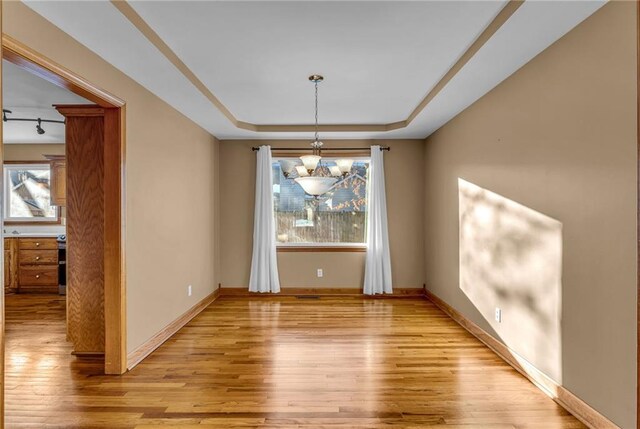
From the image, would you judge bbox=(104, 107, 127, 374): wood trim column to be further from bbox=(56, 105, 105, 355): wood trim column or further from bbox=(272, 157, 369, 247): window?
bbox=(272, 157, 369, 247): window

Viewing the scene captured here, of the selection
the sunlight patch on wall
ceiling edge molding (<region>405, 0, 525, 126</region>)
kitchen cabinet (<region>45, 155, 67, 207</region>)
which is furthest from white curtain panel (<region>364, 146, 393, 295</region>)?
kitchen cabinet (<region>45, 155, 67, 207</region>)

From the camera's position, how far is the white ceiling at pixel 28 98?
3311 mm

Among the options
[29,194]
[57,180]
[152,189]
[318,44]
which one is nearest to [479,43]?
[318,44]

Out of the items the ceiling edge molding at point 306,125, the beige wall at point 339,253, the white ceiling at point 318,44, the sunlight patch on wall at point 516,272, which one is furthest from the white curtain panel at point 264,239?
the sunlight patch on wall at point 516,272

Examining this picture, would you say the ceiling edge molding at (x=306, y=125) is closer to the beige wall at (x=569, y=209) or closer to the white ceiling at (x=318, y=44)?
the white ceiling at (x=318, y=44)

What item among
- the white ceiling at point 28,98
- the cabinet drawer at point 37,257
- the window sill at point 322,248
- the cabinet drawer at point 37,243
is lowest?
the cabinet drawer at point 37,257

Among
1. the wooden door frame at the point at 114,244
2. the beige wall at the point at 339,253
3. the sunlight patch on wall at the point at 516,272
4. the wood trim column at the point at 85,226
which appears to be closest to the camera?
the sunlight patch on wall at the point at 516,272

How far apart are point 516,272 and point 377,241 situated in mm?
2613

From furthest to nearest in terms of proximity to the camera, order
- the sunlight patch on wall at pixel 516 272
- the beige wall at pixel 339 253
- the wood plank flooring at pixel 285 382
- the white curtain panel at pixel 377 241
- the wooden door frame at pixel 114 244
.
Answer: the beige wall at pixel 339 253, the white curtain panel at pixel 377 241, the wooden door frame at pixel 114 244, the sunlight patch on wall at pixel 516 272, the wood plank flooring at pixel 285 382

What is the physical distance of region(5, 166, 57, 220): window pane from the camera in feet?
20.7

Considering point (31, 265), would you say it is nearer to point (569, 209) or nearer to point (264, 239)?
point (264, 239)

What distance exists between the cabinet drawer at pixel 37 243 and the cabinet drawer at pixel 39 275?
31 centimetres

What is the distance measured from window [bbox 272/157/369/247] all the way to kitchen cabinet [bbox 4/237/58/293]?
12.1ft

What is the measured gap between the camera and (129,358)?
3049 millimetres
